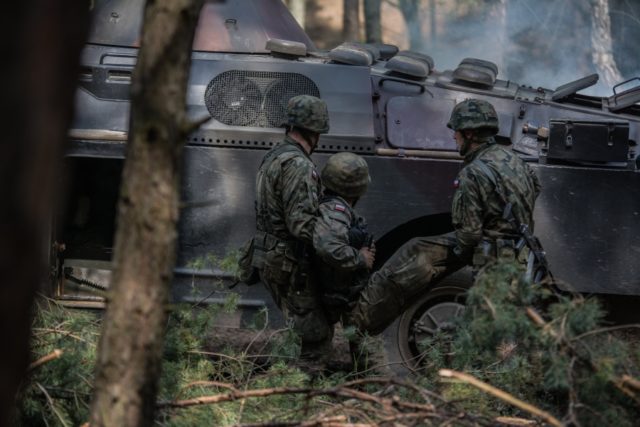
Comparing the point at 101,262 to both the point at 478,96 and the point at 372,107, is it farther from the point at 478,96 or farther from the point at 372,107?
the point at 478,96

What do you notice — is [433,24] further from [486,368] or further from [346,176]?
[486,368]

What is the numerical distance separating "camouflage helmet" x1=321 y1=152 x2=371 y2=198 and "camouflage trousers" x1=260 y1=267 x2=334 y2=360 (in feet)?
1.78

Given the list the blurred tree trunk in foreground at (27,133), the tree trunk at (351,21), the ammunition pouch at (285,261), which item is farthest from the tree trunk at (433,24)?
the blurred tree trunk in foreground at (27,133)

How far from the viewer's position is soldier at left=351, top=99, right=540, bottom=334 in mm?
6062

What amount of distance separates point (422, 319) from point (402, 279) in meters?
0.66

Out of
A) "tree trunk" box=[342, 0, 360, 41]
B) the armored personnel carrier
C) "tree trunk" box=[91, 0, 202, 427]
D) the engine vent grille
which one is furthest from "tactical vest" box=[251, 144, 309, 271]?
"tree trunk" box=[342, 0, 360, 41]

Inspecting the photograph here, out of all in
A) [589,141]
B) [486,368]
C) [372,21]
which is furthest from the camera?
[372,21]

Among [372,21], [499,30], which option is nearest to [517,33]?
[499,30]

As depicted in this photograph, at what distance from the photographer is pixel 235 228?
7.06 metres

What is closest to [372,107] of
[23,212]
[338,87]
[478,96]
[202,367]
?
[338,87]

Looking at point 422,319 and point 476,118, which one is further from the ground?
point 476,118

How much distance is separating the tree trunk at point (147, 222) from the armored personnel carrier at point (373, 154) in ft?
11.9

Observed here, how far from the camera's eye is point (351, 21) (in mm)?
21906

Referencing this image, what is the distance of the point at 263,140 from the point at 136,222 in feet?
13.2
